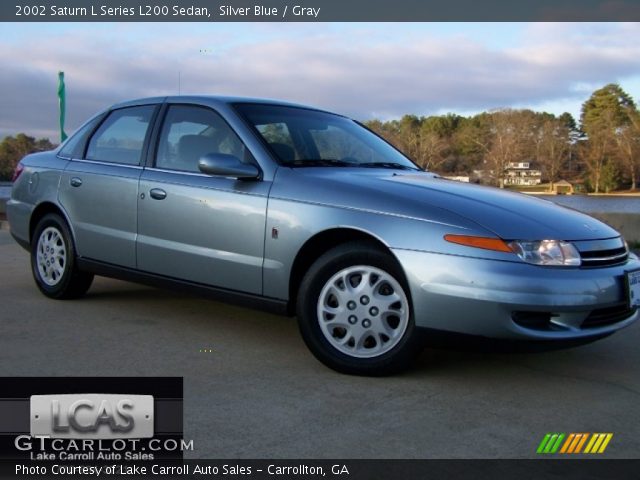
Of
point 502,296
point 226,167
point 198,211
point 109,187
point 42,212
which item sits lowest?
point 502,296

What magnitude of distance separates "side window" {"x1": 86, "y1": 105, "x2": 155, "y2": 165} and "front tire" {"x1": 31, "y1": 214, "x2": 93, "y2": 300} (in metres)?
0.67

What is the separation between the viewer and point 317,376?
12.4ft

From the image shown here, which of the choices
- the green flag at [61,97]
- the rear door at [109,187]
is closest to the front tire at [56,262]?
the rear door at [109,187]

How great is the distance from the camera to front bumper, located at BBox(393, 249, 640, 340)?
3.42 m

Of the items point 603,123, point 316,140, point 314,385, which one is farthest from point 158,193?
point 603,123

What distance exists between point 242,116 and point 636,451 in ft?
9.99

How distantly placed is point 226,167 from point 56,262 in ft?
7.34

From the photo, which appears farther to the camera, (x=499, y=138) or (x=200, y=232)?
(x=499, y=138)

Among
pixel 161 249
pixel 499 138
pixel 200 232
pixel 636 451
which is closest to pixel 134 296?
pixel 161 249

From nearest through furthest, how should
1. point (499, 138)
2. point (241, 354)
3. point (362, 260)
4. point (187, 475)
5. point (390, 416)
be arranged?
point (187, 475)
point (390, 416)
point (362, 260)
point (241, 354)
point (499, 138)

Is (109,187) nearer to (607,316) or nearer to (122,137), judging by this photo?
(122,137)

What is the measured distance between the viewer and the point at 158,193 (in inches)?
187

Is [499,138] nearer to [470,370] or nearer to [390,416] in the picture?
[470,370]

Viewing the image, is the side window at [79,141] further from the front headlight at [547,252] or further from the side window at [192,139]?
the front headlight at [547,252]
